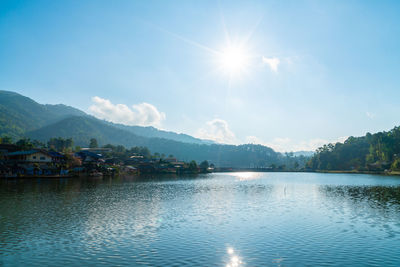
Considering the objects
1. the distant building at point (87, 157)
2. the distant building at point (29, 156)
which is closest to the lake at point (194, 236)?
the distant building at point (29, 156)

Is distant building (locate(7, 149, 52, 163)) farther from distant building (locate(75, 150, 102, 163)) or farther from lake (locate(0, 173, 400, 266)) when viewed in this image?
lake (locate(0, 173, 400, 266))

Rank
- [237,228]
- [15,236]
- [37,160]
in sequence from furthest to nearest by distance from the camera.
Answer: [37,160] < [237,228] < [15,236]

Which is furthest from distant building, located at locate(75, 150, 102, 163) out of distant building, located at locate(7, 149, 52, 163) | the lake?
the lake

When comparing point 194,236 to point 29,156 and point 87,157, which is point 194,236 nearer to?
point 29,156

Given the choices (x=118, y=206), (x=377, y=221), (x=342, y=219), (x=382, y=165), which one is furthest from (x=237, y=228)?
(x=382, y=165)

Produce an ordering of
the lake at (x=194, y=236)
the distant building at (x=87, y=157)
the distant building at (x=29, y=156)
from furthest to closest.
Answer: the distant building at (x=87, y=157) < the distant building at (x=29, y=156) < the lake at (x=194, y=236)

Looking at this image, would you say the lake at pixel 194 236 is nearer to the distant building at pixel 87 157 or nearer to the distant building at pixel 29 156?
the distant building at pixel 29 156

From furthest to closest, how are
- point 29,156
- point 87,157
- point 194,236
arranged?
1. point 87,157
2. point 29,156
3. point 194,236

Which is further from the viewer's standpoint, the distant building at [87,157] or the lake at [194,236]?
the distant building at [87,157]

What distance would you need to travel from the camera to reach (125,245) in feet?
74.8

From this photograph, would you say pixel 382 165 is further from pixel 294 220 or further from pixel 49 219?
pixel 49 219

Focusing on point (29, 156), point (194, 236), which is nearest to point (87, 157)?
point (29, 156)

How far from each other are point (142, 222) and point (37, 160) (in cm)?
9584

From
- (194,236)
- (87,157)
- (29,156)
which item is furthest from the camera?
(87,157)
